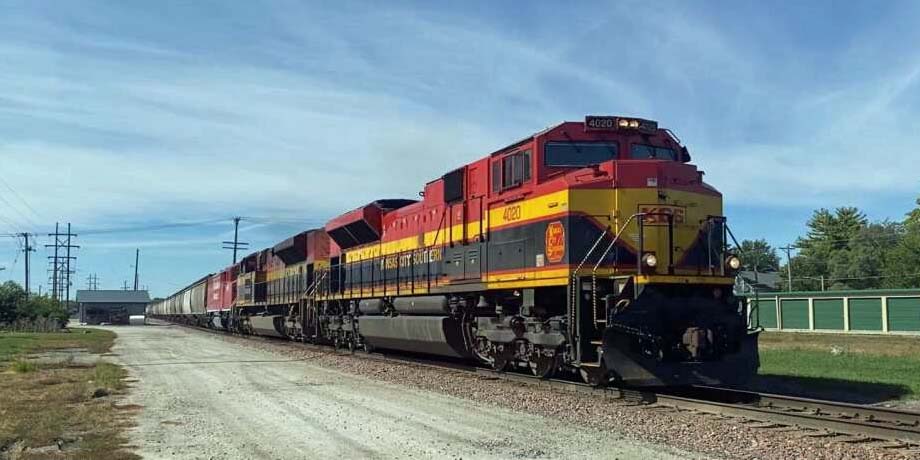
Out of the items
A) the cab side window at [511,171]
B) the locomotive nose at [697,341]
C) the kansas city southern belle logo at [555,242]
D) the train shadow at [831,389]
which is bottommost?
the train shadow at [831,389]

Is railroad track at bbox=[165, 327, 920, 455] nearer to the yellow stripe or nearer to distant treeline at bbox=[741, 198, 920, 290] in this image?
the yellow stripe

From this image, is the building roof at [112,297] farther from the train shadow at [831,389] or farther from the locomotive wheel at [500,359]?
the train shadow at [831,389]

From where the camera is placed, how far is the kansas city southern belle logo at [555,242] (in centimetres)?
1190

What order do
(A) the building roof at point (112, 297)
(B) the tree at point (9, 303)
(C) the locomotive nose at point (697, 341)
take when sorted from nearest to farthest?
(C) the locomotive nose at point (697, 341) → (B) the tree at point (9, 303) → (A) the building roof at point (112, 297)

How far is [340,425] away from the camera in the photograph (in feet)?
29.7

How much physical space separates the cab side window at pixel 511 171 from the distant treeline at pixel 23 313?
150 ft

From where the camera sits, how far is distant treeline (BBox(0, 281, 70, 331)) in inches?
1955

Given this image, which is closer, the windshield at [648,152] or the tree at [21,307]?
the windshield at [648,152]

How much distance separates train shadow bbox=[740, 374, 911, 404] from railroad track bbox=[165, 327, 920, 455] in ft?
5.06

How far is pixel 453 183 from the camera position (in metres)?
16.1

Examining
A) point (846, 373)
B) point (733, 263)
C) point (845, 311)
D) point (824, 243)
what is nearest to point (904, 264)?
point (824, 243)

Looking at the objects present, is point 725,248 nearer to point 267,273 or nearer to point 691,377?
point 691,377

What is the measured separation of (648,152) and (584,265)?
2.66m

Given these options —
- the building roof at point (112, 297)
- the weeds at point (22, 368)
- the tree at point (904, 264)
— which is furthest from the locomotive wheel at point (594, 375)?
the building roof at point (112, 297)
